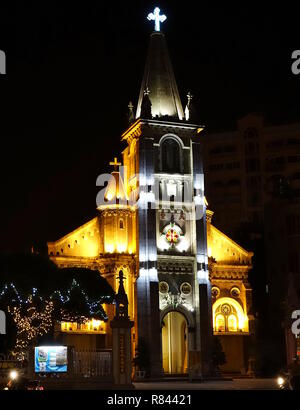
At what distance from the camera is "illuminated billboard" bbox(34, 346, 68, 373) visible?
38.6 metres

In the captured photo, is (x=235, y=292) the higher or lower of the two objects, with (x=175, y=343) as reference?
higher

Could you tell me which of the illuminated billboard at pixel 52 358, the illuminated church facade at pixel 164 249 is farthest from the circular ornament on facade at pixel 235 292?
the illuminated billboard at pixel 52 358

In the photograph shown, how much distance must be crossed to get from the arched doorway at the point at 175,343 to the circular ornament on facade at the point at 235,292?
Result: 6085 mm

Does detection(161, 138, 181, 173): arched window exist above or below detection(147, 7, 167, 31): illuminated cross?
below

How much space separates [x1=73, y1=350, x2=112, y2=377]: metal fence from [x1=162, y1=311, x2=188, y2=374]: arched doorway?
79.1ft

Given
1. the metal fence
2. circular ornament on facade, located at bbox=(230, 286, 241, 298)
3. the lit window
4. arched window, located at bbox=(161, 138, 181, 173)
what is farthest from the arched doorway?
the metal fence

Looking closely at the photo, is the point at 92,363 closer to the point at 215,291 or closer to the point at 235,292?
the point at 215,291

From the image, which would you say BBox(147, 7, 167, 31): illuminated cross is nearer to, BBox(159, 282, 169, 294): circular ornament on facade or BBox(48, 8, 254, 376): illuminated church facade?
BBox(48, 8, 254, 376): illuminated church facade

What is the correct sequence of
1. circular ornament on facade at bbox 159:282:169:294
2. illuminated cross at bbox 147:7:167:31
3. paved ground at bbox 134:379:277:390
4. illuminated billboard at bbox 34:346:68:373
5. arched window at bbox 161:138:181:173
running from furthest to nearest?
1. illuminated cross at bbox 147:7:167:31
2. arched window at bbox 161:138:181:173
3. circular ornament on facade at bbox 159:282:169:294
4. paved ground at bbox 134:379:277:390
5. illuminated billboard at bbox 34:346:68:373

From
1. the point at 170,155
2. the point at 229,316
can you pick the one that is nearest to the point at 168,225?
the point at 170,155

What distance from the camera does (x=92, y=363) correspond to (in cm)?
4103

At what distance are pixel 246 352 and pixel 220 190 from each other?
4409 centimetres

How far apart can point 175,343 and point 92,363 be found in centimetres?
2634
